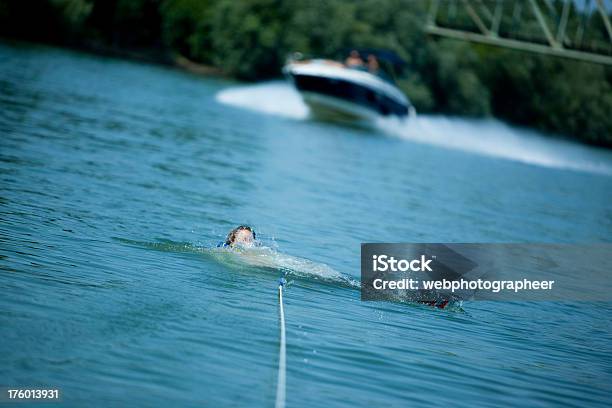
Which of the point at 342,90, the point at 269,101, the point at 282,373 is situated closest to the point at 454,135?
the point at 269,101

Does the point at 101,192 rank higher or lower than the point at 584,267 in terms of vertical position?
higher

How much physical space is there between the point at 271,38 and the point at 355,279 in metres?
46.0

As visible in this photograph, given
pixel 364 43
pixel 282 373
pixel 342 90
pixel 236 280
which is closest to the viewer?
pixel 282 373

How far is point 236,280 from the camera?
966 centimetres

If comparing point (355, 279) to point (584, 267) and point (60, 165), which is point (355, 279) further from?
point (60, 165)

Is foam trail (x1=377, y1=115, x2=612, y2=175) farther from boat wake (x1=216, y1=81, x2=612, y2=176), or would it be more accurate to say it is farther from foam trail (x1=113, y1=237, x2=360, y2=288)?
foam trail (x1=113, y1=237, x2=360, y2=288)

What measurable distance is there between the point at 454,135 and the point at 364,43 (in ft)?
38.2

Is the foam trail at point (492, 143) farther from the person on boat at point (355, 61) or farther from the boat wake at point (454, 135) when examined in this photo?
the person on boat at point (355, 61)

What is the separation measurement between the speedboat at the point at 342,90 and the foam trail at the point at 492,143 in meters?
1.13

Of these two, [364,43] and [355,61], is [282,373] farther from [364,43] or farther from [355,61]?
[364,43]

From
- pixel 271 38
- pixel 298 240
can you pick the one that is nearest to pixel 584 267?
pixel 298 240

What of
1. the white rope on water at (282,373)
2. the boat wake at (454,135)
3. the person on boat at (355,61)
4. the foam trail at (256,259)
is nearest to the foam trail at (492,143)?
the boat wake at (454,135)

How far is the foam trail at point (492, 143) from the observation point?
37531 millimetres

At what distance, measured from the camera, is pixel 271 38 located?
2176 inches
